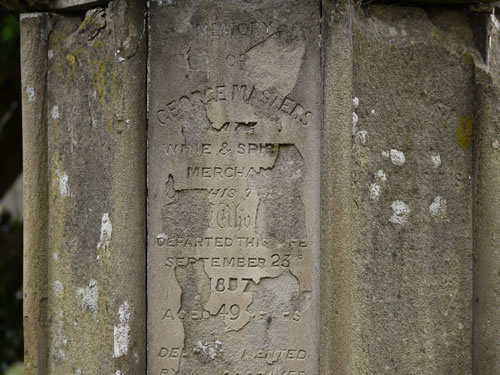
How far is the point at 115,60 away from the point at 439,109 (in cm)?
138

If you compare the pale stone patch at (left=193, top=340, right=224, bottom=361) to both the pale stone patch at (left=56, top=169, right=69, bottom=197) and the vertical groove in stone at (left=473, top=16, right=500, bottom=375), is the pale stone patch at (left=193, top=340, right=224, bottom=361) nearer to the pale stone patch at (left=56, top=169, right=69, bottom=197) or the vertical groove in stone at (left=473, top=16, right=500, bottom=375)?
the pale stone patch at (left=56, top=169, right=69, bottom=197)

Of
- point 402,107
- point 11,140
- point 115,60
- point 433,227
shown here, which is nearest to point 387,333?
point 433,227

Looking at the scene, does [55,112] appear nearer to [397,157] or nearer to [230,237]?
[230,237]

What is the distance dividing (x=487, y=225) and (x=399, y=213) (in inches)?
16.9

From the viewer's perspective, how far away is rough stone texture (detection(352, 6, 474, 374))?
2.83 meters

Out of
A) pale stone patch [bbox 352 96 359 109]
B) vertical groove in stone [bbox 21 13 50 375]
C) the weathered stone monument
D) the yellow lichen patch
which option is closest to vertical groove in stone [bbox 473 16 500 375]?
the yellow lichen patch

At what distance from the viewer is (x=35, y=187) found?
3.12 m

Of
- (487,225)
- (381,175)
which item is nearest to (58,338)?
(381,175)

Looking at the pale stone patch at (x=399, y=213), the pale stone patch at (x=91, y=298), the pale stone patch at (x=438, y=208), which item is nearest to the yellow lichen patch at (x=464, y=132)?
the pale stone patch at (x=438, y=208)

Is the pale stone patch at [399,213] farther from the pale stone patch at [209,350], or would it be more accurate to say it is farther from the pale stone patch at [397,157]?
the pale stone patch at [209,350]

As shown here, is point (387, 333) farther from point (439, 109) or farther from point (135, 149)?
point (135, 149)

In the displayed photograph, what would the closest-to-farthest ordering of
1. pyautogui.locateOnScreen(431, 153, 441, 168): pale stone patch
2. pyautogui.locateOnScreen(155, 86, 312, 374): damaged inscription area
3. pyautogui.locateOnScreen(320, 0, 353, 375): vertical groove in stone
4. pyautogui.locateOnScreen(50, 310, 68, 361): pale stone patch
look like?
1. pyautogui.locateOnScreen(320, 0, 353, 375): vertical groove in stone
2. pyautogui.locateOnScreen(155, 86, 312, 374): damaged inscription area
3. pyautogui.locateOnScreen(431, 153, 441, 168): pale stone patch
4. pyautogui.locateOnScreen(50, 310, 68, 361): pale stone patch

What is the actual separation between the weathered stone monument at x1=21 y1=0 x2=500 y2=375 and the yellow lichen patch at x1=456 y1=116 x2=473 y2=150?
4cm

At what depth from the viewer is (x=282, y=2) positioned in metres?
2.83
